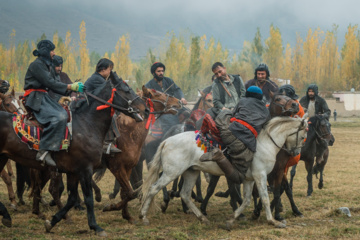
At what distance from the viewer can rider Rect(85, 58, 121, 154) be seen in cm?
705

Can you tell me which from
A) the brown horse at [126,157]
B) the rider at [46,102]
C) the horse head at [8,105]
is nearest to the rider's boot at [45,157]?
the rider at [46,102]

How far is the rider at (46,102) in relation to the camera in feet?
20.0

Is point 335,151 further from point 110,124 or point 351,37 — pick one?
point 351,37

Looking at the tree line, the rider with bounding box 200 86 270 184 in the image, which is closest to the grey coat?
the rider with bounding box 200 86 270 184

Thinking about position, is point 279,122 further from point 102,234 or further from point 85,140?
point 102,234

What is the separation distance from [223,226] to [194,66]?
47.2 metres

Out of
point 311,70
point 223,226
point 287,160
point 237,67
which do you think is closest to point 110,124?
point 223,226

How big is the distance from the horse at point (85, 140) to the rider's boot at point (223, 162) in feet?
3.77

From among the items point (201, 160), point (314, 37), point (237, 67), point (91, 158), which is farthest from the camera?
point (237, 67)

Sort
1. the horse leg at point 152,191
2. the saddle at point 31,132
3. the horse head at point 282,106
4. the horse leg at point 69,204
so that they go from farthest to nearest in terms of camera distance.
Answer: the horse head at point 282,106 → the horse leg at point 152,191 → the horse leg at point 69,204 → the saddle at point 31,132

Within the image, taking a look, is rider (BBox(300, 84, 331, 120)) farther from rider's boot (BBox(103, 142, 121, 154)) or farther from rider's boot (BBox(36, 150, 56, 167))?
rider's boot (BBox(36, 150, 56, 167))

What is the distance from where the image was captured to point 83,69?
55438 millimetres

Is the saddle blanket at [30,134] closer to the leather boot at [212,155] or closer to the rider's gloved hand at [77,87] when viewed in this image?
the rider's gloved hand at [77,87]

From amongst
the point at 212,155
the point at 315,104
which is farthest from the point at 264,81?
the point at 212,155
